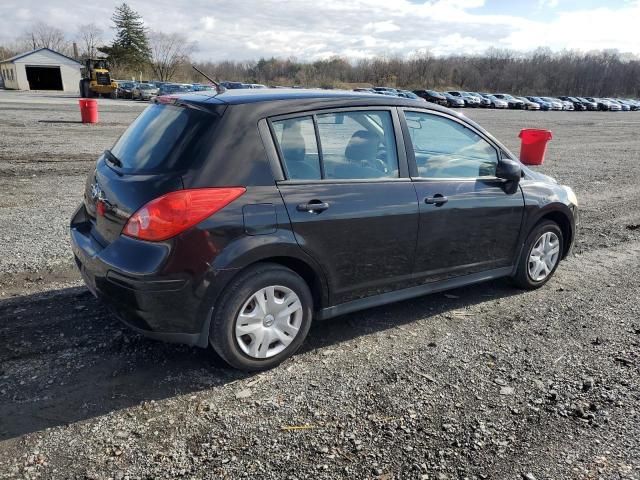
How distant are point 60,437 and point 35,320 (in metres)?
1.52

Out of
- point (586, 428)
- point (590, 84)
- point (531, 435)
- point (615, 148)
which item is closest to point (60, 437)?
point (531, 435)

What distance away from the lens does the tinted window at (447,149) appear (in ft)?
13.0

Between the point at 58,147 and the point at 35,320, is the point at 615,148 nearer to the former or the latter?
the point at 58,147

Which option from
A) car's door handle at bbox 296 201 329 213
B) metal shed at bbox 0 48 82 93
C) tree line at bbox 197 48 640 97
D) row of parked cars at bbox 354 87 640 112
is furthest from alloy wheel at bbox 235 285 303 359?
tree line at bbox 197 48 640 97

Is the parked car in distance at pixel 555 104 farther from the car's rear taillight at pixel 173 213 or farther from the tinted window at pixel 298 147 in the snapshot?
the car's rear taillight at pixel 173 213

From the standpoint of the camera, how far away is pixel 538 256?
491 cm

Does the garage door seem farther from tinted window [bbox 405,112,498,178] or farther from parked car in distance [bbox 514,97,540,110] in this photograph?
tinted window [bbox 405,112,498,178]

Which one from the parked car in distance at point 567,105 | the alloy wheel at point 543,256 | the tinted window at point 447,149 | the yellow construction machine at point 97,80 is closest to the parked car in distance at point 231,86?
the tinted window at point 447,149

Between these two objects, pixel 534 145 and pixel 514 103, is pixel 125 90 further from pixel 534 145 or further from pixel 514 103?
pixel 514 103

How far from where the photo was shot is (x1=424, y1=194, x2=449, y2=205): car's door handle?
3871 millimetres

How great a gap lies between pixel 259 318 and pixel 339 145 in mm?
1382

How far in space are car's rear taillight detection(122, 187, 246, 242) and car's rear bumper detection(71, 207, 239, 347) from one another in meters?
0.07

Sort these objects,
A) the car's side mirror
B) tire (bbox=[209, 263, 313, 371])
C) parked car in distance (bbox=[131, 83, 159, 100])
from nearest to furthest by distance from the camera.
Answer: tire (bbox=[209, 263, 313, 371])
the car's side mirror
parked car in distance (bbox=[131, 83, 159, 100])

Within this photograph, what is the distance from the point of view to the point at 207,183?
2975 millimetres
